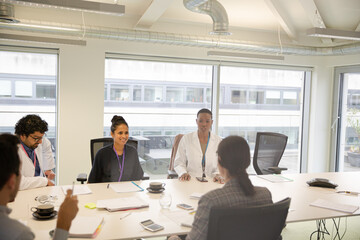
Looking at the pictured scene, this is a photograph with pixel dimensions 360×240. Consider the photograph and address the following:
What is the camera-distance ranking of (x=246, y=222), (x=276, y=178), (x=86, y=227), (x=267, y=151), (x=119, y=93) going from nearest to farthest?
(x=246, y=222) < (x=86, y=227) < (x=276, y=178) < (x=267, y=151) < (x=119, y=93)

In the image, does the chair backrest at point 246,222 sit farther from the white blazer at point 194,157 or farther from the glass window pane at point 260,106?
the glass window pane at point 260,106

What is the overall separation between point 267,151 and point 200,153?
1329 millimetres

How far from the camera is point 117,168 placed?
3559 mm

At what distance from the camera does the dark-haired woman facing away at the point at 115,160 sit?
3508mm

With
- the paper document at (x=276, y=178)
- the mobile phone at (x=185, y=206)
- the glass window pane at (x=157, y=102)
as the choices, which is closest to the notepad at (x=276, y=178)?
the paper document at (x=276, y=178)

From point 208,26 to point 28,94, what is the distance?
125 inches

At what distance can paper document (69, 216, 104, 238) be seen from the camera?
210cm

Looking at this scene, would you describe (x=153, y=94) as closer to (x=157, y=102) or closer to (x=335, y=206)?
(x=157, y=102)

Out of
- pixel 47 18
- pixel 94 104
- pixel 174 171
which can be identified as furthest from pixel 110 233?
pixel 47 18

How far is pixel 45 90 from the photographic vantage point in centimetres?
550

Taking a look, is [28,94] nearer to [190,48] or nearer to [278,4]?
[190,48]

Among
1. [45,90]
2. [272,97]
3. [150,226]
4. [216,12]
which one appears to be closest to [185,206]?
[150,226]

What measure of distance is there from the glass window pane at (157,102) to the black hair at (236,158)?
4.13 meters

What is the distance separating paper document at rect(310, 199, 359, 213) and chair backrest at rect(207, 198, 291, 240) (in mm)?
1195
